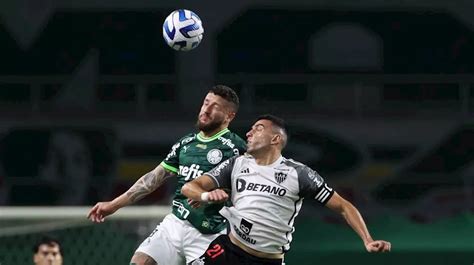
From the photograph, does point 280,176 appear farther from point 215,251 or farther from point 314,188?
point 215,251

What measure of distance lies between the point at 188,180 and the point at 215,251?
57 centimetres

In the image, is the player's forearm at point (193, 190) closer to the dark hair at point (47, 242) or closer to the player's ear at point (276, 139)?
the player's ear at point (276, 139)

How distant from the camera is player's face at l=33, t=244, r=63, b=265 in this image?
877 cm

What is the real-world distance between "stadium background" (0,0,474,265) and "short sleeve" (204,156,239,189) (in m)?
8.45

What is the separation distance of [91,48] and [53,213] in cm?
801

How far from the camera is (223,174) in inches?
274

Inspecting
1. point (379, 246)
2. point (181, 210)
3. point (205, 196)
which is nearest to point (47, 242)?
point (181, 210)

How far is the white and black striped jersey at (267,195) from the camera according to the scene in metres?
6.87

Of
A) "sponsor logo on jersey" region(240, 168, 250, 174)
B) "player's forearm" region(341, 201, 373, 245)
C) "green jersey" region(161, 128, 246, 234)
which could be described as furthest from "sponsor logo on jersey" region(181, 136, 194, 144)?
"player's forearm" region(341, 201, 373, 245)

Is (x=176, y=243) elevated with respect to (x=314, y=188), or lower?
lower

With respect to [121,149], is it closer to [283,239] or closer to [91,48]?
[91,48]

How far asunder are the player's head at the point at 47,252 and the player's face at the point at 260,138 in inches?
93.1

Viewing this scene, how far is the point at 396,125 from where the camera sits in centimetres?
1644

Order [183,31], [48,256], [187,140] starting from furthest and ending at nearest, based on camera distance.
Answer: [48,256] < [183,31] < [187,140]
